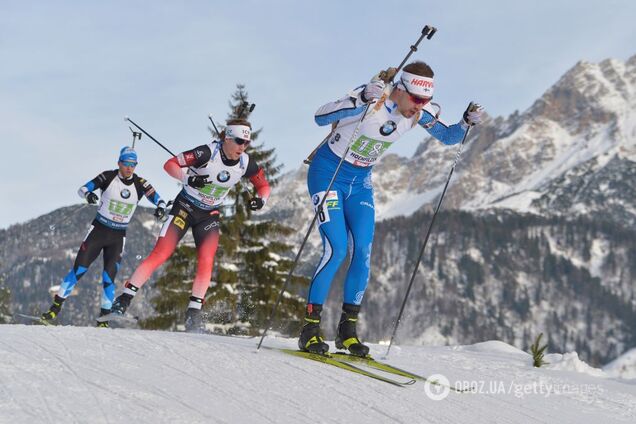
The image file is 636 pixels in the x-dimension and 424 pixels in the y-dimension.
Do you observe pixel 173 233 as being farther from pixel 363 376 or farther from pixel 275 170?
pixel 275 170

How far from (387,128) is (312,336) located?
1901 mm

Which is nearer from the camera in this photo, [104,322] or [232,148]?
[232,148]

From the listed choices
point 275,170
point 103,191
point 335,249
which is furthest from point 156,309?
point 335,249

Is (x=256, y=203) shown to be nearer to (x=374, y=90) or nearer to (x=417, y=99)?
(x=417, y=99)

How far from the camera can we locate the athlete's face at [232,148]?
324 inches

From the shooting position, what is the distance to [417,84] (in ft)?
20.0

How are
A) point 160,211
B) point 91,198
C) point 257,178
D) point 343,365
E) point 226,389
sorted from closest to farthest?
point 226,389, point 343,365, point 257,178, point 91,198, point 160,211

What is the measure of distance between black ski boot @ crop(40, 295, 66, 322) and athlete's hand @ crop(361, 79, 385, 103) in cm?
580

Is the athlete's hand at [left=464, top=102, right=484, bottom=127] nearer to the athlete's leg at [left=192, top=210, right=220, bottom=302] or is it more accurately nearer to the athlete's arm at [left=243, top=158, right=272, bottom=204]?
the athlete's arm at [left=243, top=158, right=272, bottom=204]

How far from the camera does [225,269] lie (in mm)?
22328

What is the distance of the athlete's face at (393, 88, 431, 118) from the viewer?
6.18m

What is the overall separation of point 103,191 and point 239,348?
16.4ft

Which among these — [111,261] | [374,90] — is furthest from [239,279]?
[374,90]

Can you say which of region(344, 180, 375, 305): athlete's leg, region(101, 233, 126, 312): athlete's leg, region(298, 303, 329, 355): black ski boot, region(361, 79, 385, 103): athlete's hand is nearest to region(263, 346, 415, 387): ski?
region(298, 303, 329, 355): black ski boot
